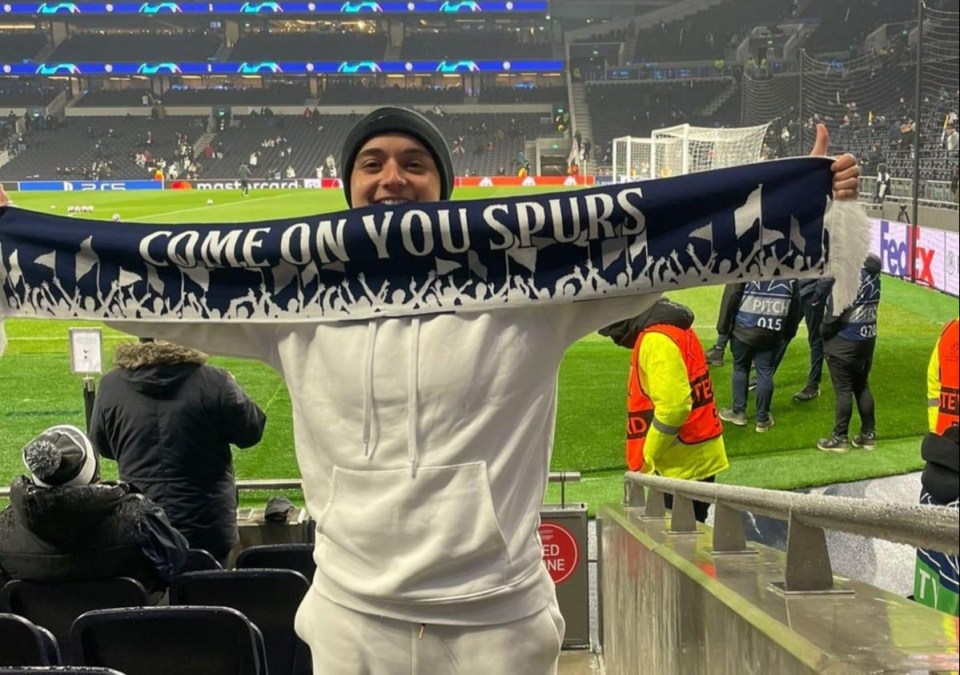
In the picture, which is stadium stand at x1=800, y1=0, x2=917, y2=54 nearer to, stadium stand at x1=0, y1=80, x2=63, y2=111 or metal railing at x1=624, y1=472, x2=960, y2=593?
metal railing at x1=624, y1=472, x2=960, y2=593

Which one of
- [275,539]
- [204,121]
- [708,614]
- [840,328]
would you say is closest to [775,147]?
[840,328]

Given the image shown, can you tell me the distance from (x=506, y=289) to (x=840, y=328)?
500 cm

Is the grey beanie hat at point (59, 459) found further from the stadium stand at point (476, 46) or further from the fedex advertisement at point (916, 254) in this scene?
the stadium stand at point (476, 46)

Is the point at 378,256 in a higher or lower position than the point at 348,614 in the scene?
higher

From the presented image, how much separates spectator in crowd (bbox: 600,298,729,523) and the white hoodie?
1.83 m

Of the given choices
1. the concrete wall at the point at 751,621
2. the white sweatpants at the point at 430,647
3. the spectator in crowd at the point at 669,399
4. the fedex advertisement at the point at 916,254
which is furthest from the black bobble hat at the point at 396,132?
the fedex advertisement at the point at 916,254

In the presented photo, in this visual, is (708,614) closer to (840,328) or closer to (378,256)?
(378,256)

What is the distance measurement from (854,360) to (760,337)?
1051 mm

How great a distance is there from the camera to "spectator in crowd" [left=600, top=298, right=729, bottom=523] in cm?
325

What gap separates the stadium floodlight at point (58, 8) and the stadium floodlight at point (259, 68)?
4355 mm

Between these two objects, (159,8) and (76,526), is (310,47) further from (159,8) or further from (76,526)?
(76,526)

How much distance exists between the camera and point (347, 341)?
4.68 feet

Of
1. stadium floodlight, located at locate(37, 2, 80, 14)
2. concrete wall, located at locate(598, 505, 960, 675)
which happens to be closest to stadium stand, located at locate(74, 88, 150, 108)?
stadium floodlight, located at locate(37, 2, 80, 14)

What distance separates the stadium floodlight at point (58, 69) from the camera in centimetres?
1213
